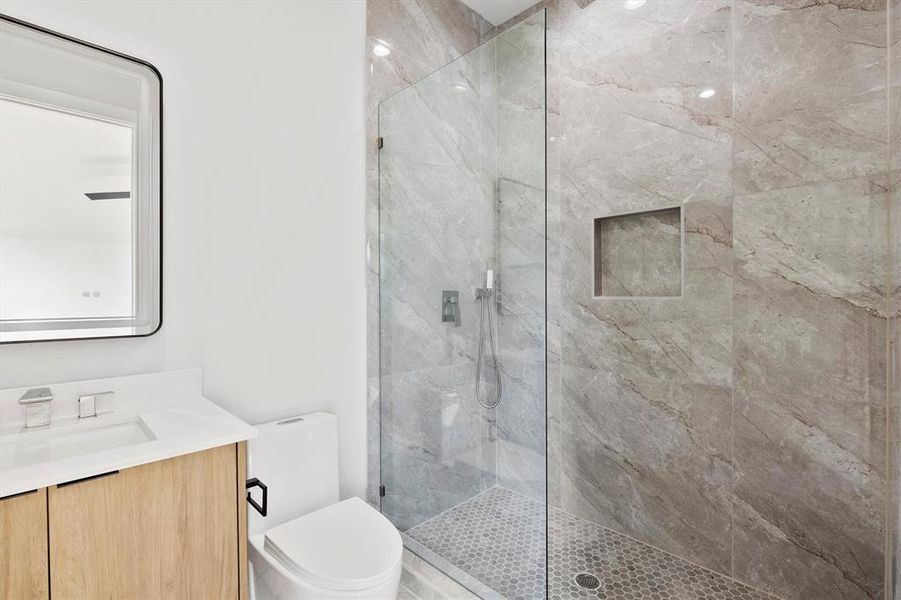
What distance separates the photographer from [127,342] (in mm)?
1379

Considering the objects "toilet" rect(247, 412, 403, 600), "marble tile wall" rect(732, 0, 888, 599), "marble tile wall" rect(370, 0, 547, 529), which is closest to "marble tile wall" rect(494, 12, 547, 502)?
"marble tile wall" rect(370, 0, 547, 529)

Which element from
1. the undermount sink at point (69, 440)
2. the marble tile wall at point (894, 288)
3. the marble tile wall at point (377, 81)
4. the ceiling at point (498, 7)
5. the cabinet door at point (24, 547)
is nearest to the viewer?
the cabinet door at point (24, 547)

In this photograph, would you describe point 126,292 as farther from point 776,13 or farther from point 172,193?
point 776,13

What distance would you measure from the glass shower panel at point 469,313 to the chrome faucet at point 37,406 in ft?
3.72

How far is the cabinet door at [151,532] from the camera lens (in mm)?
903

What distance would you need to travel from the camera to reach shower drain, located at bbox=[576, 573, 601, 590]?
5.72 feet

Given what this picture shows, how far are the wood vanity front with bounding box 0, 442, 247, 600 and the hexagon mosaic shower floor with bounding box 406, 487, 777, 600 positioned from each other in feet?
2.96

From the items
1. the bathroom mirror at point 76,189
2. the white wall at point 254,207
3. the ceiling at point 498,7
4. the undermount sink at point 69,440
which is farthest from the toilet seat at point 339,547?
the ceiling at point 498,7

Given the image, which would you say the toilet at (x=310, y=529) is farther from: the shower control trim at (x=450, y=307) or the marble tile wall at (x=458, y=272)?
the shower control trim at (x=450, y=307)

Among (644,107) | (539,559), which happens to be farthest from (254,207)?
(644,107)

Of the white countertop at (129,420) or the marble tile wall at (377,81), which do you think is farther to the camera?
the marble tile wall at (377,81)

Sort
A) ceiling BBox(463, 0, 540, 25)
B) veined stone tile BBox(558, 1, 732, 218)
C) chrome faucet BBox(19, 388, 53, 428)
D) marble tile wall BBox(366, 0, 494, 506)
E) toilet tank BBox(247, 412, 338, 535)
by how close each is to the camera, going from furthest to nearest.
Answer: ceiling BBox(463, 0, 540, 25), marble tile wall BBox(366, 0, 494, 506), veined stone tile BBox(558, 1, 732, 218), toilet tank BBox(247, 412, 338, 535), chrome faucet BBox(19, 388, 53, 428)

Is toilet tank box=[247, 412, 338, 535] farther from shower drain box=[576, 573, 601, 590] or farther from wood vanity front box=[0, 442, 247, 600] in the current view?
shower drain box=[576, 573, 601, 590]

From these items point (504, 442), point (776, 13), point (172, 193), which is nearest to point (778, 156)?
point (776, 13)
